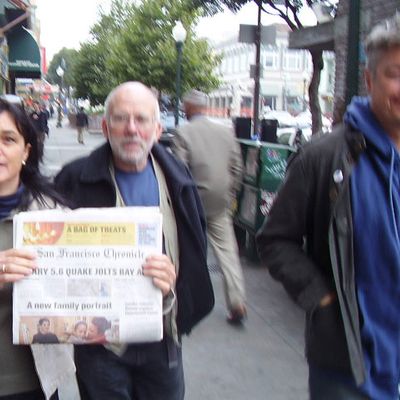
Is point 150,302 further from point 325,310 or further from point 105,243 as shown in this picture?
point 325,310

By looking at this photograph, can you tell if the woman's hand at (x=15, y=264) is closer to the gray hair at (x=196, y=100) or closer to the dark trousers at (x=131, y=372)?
the dark trousers at (x=131, y=372)

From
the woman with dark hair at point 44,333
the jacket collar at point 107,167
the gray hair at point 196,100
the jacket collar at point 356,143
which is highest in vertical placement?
the gray hair at point 196,100

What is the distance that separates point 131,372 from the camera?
8.02 feet

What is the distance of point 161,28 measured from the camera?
119 feet

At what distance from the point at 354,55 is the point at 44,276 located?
14.1ft

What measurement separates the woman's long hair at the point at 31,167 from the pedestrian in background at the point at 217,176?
11.0 ft

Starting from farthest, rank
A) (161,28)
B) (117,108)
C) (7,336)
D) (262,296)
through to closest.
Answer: (161,28), (262,296), (117,108), (7,336)

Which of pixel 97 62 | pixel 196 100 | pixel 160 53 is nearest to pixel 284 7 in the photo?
pixel 196 100

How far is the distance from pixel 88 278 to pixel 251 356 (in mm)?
2949

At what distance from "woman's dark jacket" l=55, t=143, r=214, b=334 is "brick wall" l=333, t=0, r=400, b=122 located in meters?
3.40

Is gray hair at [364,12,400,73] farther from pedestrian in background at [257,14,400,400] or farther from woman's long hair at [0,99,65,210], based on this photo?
woman's long hair at [0,99,65,210]

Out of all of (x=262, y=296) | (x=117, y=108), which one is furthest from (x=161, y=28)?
(x=117, y=108)

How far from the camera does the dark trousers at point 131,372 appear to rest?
2.36 m

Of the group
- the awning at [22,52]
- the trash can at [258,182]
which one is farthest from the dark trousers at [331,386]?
the awning at [22,52]
